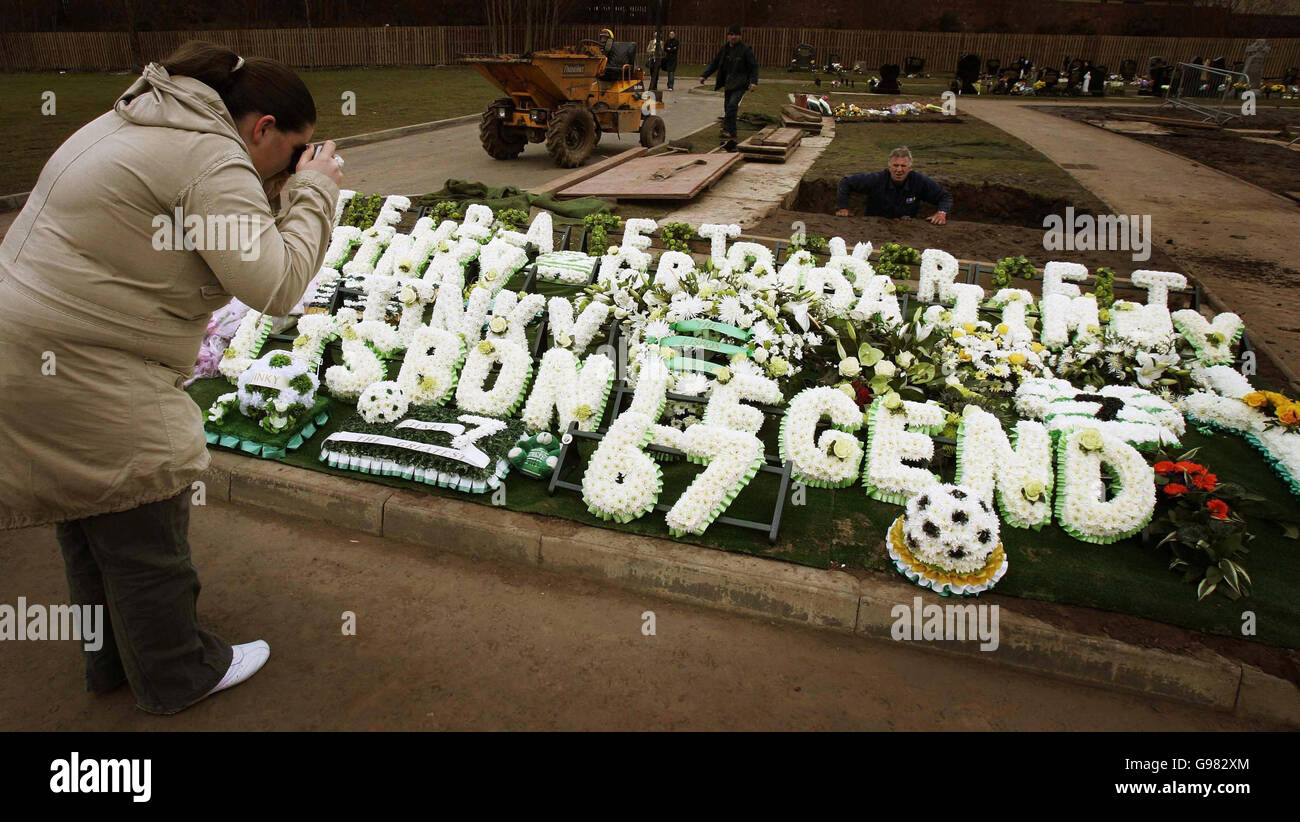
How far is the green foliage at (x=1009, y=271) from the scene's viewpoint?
20.4ft

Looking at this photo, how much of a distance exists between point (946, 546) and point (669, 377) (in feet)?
5.70

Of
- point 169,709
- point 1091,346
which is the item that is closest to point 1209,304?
point 1091,346

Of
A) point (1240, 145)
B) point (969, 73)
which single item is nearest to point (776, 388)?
point (1240, 145)

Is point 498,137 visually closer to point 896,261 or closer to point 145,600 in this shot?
point 896,261

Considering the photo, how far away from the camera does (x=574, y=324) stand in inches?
201

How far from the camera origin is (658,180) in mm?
10633

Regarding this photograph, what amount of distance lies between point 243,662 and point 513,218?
17.6 ft

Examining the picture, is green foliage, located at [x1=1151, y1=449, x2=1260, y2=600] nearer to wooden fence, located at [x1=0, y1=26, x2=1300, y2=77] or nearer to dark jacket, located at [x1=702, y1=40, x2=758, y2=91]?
dark jacket, located at [x1=702, y1=40, x2=758, y2=91]

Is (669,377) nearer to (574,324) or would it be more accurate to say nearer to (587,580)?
(574,324)

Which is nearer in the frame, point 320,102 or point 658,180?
point 658,180

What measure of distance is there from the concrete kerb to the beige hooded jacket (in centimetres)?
166

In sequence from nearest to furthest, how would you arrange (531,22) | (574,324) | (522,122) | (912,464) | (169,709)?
1. (169,709)
2. (912,464)
3. (574,324)
4. (522,122)
5. (531,22)

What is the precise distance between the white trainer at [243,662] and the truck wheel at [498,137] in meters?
11.6
